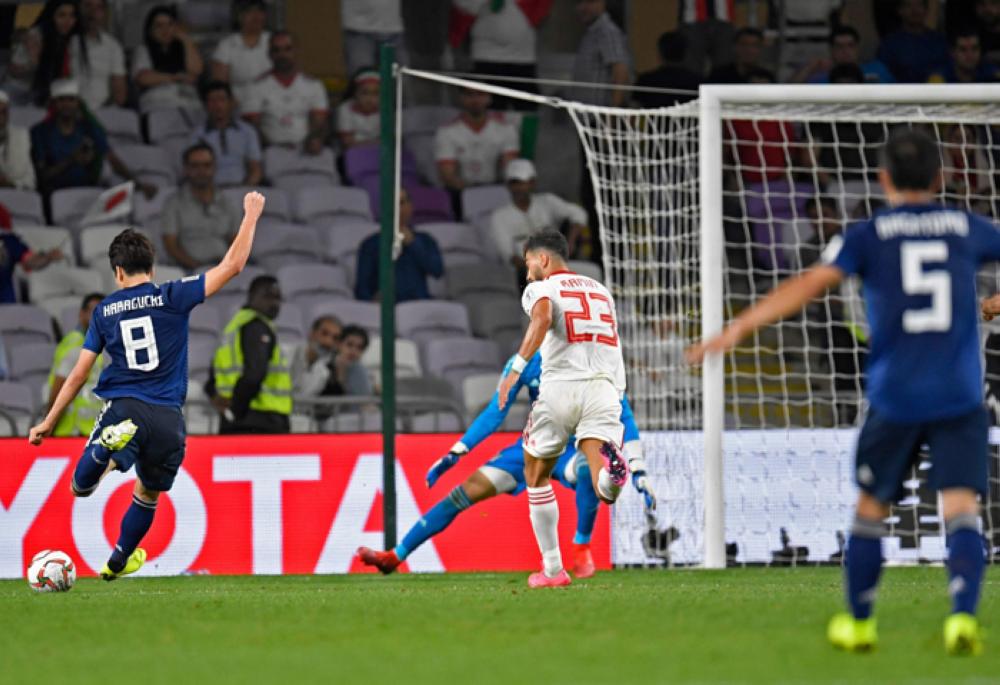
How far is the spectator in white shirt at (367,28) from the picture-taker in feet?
58.2

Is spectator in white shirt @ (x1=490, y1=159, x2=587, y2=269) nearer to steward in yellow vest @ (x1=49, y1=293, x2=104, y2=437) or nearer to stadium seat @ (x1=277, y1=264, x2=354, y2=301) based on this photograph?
stadium seat @ (x1=277, y1=264, x2=354, y2=301)

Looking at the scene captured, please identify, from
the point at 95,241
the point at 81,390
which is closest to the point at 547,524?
the point at 81,390

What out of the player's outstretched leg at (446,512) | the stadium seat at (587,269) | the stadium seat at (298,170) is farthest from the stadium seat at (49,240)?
the player's outstretched leg at (446,512)

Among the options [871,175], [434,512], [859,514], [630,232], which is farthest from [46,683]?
[871,175]

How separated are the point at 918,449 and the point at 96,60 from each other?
1297 cm

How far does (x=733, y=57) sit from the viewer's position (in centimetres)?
1781

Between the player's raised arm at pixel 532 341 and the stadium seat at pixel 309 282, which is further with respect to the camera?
the stadium seat at pixel 309 282

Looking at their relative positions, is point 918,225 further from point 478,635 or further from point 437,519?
point 437,519

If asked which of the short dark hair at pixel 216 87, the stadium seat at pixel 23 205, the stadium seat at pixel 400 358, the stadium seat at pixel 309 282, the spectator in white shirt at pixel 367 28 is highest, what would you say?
the spectator in white shirt at pixel 367 28

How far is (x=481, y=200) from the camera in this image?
1708 centimetres

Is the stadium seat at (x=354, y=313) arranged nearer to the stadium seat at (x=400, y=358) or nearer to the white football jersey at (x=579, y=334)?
the stadium seat at (x=400, y=358)

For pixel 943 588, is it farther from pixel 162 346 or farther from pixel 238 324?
pixel 238 324

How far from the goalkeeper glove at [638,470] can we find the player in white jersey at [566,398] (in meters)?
0.76

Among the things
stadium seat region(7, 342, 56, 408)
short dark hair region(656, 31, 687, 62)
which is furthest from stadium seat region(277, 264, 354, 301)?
short dark hair region(656, 31, 687, 62)
